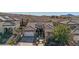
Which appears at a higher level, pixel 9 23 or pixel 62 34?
pixel 9 23


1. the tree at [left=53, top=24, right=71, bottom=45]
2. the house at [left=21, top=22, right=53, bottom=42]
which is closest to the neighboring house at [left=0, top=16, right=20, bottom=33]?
the house at [left=21, top=22, right=53, bottom=42]

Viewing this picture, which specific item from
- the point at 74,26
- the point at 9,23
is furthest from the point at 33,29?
the point at 74,26

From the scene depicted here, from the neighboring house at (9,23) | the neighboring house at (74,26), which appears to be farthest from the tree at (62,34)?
the neighboring house at (9,23)

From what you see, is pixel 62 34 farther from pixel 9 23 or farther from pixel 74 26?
pixel 9 23

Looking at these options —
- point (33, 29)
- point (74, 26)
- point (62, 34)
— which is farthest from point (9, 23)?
point (74, 26)

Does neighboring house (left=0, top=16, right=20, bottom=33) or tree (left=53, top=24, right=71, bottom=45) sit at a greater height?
neighboring house (left=0, top=16, right=20, bottom=33)

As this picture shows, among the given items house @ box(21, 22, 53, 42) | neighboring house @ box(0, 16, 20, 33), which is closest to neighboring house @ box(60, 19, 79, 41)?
house @ box(21, 22, 53, 42)

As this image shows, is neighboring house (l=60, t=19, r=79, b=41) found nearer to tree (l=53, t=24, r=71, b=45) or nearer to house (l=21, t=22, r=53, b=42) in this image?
tree (l=53, t=24, r=71, b=45)

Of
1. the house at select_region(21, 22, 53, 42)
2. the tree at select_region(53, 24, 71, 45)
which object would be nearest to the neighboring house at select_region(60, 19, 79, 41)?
the tree at select_region(53, 24, 71, 45)

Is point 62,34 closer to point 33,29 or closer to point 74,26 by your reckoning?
point 74,26
